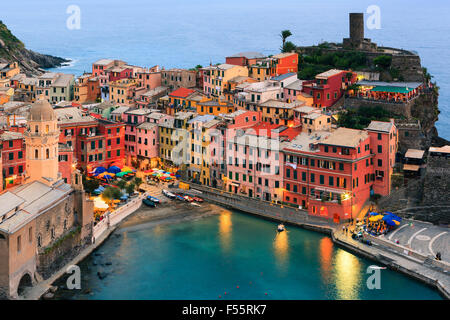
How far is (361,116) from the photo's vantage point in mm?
68250

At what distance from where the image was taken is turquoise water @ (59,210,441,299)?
4603cm

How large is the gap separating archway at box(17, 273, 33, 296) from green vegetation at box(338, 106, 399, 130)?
3423 centimetres

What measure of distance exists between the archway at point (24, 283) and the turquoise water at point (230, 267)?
8.46 feet

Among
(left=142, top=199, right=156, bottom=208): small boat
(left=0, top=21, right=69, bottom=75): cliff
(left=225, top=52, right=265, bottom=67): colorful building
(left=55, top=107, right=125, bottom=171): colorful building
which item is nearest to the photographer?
(left=142, top=199, right=156, bottom=208): small boat

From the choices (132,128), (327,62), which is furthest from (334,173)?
(327,62)

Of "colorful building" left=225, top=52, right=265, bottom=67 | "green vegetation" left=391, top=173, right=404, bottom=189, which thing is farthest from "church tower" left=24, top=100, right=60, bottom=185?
"colorful building" left=225, top=52, right=265, bottom=67

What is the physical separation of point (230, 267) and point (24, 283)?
14.2 m

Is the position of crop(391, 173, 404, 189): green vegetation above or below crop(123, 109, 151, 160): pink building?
below

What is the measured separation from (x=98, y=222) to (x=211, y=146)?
15.1 meters

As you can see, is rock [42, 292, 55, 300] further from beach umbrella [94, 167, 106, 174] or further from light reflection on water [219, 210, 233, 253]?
beach umbrella [94, 167, 106, 174]

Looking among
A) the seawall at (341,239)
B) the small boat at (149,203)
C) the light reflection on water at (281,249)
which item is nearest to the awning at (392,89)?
the seawall at (341,239)

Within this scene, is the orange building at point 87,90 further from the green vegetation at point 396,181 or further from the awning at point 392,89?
the green vegetation at point 396,181

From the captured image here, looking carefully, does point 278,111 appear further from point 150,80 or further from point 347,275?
point 347,275

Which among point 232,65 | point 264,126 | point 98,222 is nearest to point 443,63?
point 232,65
